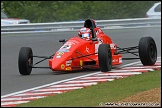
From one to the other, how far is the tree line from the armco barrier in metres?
11.8

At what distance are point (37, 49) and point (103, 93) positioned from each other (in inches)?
490

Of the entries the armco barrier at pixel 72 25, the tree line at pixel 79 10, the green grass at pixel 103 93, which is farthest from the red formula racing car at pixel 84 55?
the tree line at pixel 79 10

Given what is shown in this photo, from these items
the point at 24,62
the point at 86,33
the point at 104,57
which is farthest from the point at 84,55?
the point at 24,62

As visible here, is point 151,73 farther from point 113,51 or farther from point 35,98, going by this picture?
point 35,98

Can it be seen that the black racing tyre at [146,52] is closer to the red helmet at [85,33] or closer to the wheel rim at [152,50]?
the wheel rim at [152,50]

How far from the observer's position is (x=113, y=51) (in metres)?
18.2

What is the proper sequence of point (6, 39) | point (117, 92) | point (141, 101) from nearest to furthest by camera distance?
1. point (141, 101)
2. point (117, 92)
3. point (6, 39)

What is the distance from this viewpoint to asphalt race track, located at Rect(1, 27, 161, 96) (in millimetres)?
16062

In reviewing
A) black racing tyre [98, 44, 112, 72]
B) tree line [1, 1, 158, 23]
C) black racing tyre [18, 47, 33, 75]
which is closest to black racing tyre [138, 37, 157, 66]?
black racing tyre [98, 44, 112, 72]

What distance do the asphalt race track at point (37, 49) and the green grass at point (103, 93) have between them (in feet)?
6.08

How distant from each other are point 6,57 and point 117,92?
10.7m

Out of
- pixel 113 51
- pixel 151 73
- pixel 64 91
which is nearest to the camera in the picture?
pixel 64 91

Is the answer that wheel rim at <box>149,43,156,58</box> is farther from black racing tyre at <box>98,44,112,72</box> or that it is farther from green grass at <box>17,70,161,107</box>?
green grass at <box>17,70,161,107</box>

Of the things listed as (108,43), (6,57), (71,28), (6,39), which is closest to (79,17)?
(71,28)
